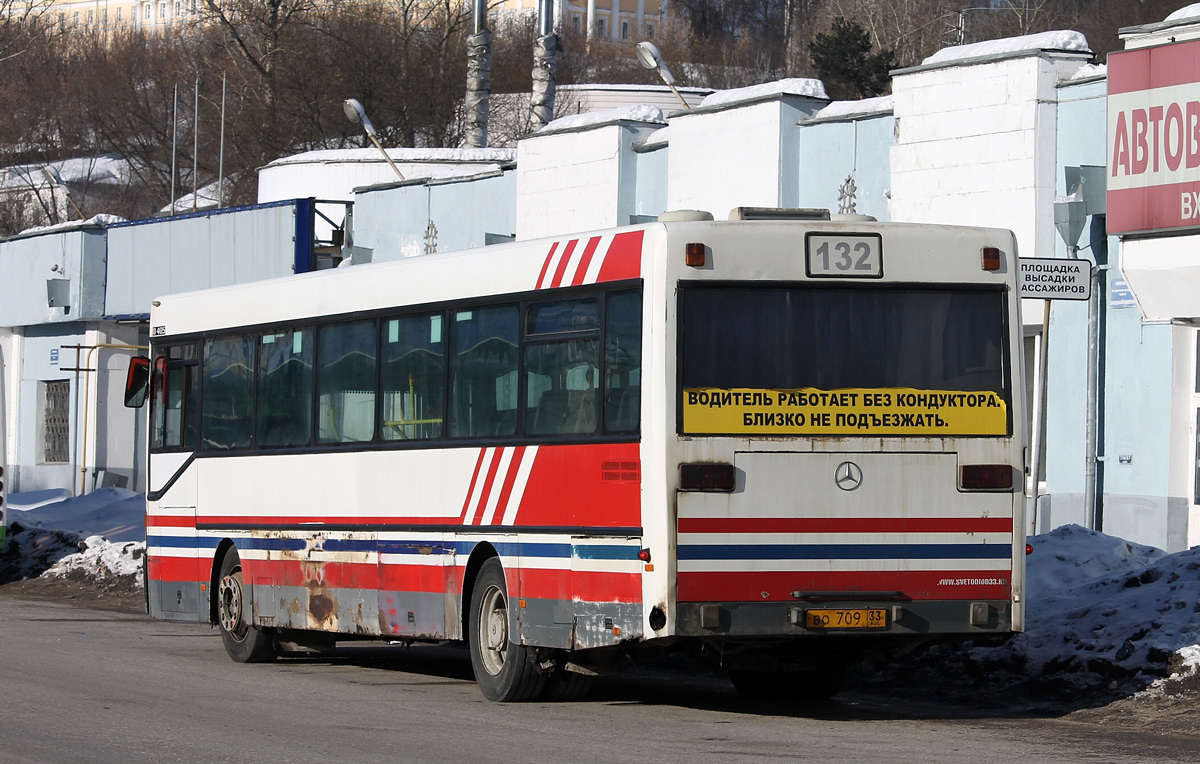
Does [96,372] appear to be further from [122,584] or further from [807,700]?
[807,700]

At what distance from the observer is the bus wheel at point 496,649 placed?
41.1ft

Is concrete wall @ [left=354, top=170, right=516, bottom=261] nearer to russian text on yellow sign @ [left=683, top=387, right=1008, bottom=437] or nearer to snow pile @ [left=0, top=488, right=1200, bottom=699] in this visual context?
snow pile @ [left=0, top=488, right=1200, bottom=699]

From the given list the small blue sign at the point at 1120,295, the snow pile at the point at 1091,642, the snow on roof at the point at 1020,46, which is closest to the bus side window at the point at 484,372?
the snow pile at the point at 1091,642

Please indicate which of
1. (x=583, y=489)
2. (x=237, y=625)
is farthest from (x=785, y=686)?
(x=237, y=625)

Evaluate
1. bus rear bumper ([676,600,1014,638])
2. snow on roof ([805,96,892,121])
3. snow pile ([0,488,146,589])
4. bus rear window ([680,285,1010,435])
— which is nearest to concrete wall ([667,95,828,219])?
snow on roof ([805,96,892,121])

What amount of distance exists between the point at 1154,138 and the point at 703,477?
9.88 metres

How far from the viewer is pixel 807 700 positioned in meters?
13.3

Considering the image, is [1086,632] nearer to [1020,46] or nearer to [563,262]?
[563,262]

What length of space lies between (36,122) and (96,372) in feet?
183

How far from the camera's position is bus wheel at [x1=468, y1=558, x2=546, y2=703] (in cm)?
1252

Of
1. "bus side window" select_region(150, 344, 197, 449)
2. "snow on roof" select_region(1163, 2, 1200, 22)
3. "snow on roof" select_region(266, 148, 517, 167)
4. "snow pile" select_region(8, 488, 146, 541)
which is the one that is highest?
"snow on roof" select_region(266, 148, 517, 167)

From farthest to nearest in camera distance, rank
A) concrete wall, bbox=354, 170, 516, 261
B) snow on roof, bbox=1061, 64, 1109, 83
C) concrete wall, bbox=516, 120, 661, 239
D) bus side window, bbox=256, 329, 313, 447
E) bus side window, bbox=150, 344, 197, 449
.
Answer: concrete wall, bbox=354, 170, 516, 261 < concrete wall, bbox=516, 120, 661, 239 < snow on roof, bbox=1061, 64, 1109, 83 < bus side window, bbox=150, 344, 197, 449 < bus side window, bbox=256, 329, 313, 447

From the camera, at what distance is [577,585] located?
11797mm

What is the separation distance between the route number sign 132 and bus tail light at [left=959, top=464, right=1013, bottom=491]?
1.26 metres
